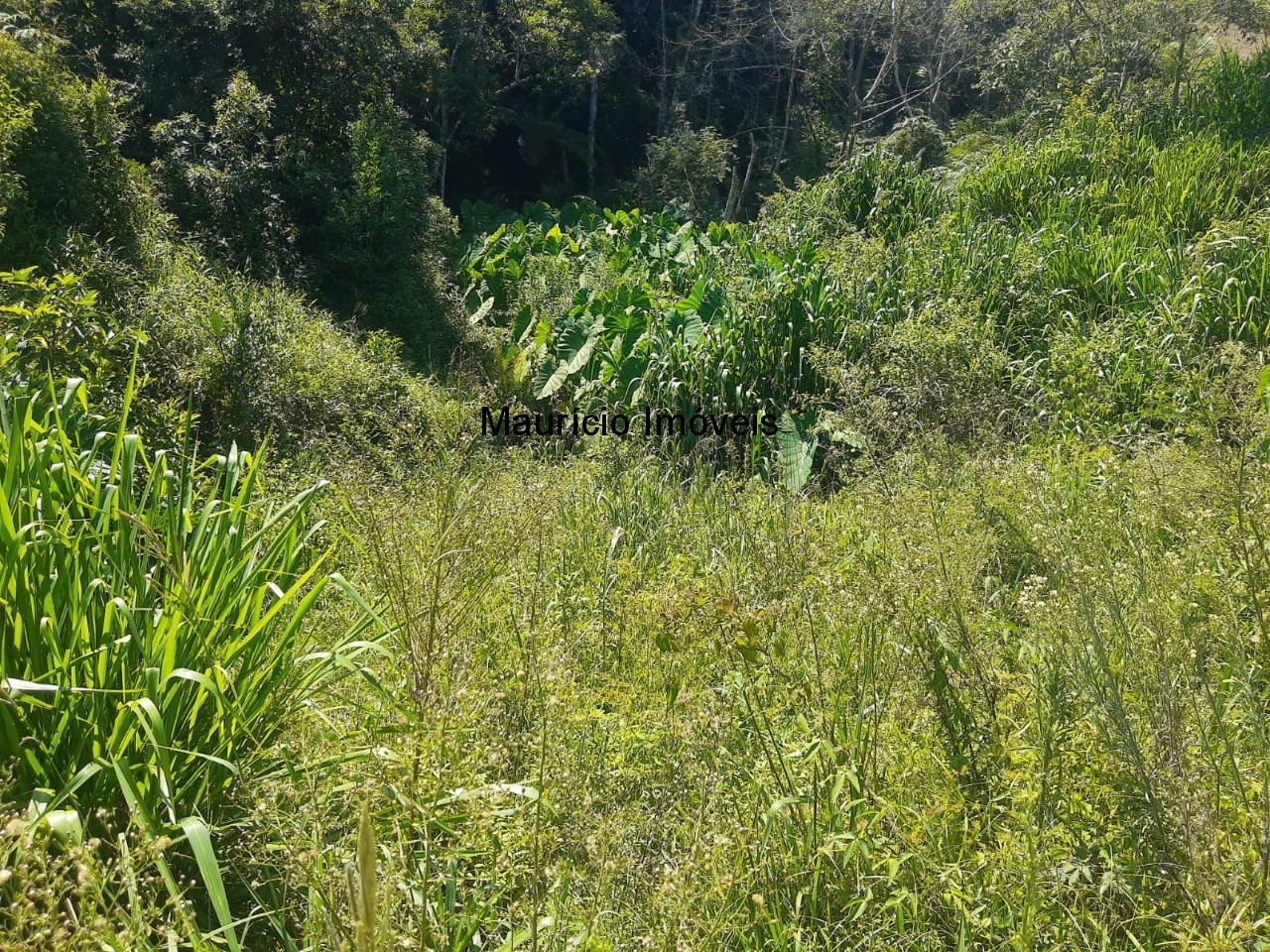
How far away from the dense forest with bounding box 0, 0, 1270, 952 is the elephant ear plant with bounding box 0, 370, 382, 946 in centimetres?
2

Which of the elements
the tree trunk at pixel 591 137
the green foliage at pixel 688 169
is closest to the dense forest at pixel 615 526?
the green foliage at pixel 688 169

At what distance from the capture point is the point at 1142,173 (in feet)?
25.9

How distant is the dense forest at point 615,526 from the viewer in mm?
1739

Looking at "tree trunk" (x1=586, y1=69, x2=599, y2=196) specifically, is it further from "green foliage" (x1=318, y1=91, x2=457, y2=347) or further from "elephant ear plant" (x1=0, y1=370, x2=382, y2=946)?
"elephant ear plant" (x1=0, y1=370, x2=382, y2=946)

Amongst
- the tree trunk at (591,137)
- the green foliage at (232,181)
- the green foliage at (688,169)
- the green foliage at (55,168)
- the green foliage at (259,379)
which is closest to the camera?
the green foliage at (259,379)

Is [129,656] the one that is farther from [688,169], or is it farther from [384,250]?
[688,169]

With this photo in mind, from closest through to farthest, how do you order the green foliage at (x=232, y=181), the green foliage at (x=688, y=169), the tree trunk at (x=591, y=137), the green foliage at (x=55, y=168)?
the green foliage at (x=55, y=168) < the green foliage at (x=232, y=181) < the green foliage at (x=688, y=169) < the tree trunk at (x=591, y=137)

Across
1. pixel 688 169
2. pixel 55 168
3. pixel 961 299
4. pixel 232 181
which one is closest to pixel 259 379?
pixel 55 168

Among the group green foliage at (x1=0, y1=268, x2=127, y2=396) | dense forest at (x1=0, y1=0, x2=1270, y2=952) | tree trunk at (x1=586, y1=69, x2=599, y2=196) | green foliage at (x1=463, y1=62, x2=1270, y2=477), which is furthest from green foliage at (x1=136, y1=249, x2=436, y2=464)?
tree trunk at (x1=586, y1=69, x2=599, y2=196)

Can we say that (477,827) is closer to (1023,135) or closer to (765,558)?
(765,558)

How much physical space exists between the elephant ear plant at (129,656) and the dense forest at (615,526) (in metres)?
0.02

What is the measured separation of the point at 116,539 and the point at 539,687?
1.12 m

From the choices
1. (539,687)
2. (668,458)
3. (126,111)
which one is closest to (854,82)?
(126,111)

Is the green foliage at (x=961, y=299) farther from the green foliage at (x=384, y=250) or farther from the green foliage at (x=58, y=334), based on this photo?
the green foliage at (x=58, y=334)
